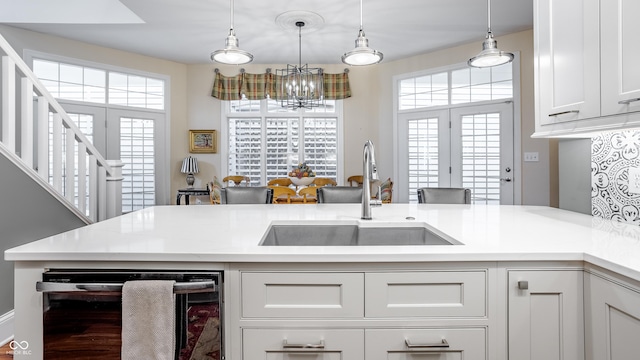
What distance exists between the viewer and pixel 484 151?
475 centimetres

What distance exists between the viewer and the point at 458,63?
4.85 metres

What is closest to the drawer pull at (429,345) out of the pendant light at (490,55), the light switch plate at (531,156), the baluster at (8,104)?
the pendant light at (490,55)

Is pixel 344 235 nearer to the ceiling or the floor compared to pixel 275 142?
nearer to the floor

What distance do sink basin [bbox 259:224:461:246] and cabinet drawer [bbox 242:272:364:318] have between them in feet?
1.74

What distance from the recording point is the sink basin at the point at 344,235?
5.25 ft

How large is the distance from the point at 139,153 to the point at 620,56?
5.59m

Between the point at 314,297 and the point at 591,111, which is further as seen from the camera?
the point at 591,111

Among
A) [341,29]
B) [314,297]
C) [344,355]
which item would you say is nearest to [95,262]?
[314,297]

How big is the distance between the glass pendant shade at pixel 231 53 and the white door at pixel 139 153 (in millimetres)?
3343

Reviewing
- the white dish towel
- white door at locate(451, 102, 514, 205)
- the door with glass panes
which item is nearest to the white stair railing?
the white dish towel

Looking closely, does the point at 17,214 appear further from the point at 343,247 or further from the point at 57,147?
the point at 343,247

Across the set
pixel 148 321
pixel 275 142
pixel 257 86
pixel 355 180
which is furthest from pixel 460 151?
pixel 148 321

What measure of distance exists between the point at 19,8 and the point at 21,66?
8.38 ft

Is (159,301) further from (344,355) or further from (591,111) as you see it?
(591,111)
